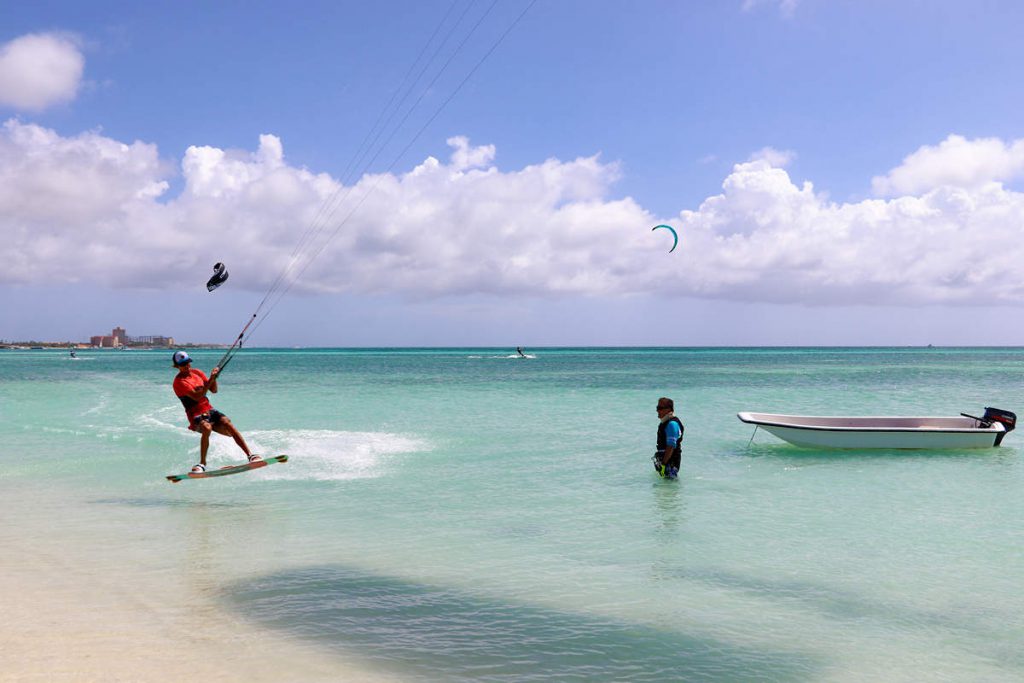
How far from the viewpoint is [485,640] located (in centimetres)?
629

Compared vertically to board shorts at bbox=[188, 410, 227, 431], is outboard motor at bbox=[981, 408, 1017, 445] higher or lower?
lower

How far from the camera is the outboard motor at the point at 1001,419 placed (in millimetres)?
17359

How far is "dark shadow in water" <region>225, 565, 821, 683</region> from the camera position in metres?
5.73

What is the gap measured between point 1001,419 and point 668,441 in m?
9.92

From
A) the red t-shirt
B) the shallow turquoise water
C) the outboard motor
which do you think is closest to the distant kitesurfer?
the shallow turquoise water

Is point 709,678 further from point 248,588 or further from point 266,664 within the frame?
point 248,588

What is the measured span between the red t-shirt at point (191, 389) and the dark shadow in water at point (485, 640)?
462 cm

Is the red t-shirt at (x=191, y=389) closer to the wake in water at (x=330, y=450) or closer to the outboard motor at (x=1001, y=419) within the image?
the wake in water at (x=330, y=450)

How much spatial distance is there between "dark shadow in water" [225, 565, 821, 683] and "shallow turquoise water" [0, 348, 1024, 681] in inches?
0.9

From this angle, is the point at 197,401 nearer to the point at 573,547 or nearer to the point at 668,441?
the point at 573,547

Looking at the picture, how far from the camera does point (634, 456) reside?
1642 centimetres

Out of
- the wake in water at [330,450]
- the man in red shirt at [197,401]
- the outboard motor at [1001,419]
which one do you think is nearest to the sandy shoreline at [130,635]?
the man in red shirt at [197,401]

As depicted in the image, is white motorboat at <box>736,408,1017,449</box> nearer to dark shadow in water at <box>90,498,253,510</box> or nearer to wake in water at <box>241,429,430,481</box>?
wake in water at <box>241,429,430,481</box>

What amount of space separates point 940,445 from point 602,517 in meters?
10.5
